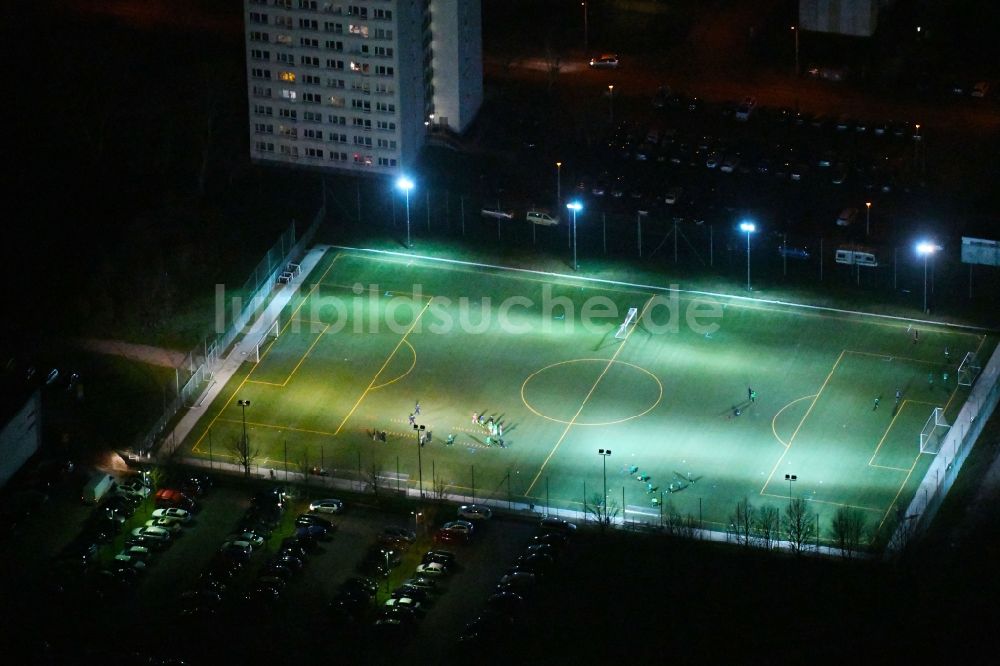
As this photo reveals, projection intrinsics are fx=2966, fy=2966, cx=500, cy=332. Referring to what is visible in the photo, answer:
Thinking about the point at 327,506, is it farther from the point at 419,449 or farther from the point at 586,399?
the point at 586,399

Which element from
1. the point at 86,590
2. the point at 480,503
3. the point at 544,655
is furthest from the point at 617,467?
the point at 86,590

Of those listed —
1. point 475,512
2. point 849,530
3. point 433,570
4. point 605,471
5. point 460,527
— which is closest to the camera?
point 433,570

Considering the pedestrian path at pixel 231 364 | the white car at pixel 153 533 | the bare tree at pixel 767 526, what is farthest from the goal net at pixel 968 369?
the white car at pixel 153 533

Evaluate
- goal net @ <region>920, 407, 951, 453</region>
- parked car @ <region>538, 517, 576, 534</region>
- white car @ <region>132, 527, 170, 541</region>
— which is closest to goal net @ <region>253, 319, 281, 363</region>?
white car @ <region>132, 527, 170, 541</region>

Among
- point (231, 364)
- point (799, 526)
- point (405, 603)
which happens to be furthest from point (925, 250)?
point (405, 603)

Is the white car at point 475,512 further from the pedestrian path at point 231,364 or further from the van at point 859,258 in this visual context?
the van at point 859,258

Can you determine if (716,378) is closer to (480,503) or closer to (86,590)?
(480,503)
